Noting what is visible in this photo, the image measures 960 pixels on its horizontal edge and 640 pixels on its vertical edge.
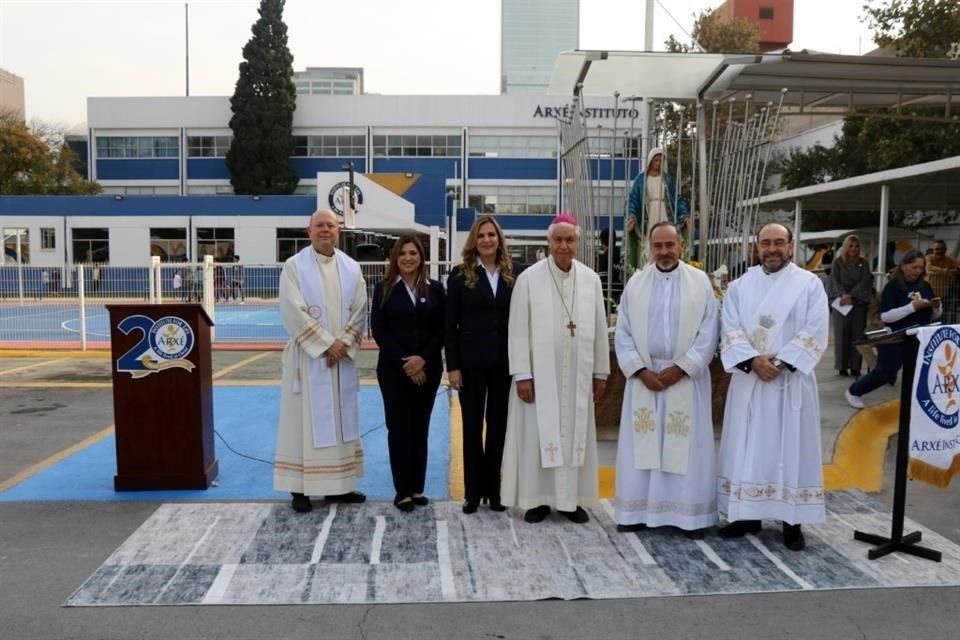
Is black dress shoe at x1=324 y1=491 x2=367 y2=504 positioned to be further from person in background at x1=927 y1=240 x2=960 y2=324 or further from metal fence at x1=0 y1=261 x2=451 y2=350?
person in background at x1=927 y1=240 x2=960 y2=324

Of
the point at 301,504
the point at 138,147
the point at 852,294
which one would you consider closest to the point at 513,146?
the point at 138,147

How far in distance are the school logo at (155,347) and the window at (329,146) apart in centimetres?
4413

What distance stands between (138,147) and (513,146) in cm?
2366

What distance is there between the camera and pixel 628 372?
16.0ft

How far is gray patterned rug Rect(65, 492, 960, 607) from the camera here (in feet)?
13.3

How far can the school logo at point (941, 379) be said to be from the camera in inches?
183

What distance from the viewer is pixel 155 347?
220 inches

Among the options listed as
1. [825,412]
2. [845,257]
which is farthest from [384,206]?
[825,412]

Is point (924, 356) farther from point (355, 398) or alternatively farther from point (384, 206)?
point (384, 206)

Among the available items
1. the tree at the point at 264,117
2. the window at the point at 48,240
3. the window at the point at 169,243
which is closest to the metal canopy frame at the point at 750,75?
the window at the point at 169,243

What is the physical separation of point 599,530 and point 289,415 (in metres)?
2.14

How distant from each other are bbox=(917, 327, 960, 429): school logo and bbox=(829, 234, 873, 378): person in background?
533cm

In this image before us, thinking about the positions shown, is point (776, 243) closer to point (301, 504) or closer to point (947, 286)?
point (301, 504)

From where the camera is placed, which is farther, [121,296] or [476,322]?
[121,296]
